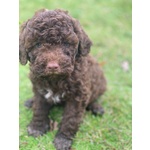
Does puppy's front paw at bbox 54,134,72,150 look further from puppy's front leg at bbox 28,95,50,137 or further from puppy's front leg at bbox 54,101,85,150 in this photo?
puppy's front leg at bbox 28,95,50,137

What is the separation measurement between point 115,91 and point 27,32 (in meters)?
2.36

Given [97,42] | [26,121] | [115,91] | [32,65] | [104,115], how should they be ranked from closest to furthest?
[32,65]
[26,121]
[104,115]
[115,91]
[97,42]

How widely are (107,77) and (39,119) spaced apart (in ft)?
6.94

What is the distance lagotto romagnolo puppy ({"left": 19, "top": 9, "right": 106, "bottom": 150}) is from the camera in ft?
11.3

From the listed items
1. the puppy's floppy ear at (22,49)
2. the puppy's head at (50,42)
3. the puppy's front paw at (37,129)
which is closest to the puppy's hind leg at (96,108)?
the puppy's front paw at (37,129)

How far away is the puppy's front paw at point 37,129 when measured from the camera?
4257mm

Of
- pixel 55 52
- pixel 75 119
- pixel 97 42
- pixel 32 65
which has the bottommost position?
pixel 97 42

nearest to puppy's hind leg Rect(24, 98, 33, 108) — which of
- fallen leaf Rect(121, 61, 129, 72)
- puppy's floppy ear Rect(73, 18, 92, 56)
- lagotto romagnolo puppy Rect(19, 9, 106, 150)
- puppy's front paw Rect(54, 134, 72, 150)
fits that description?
lagotto romagnolo puppy Rect(19, 9, 106, 150)

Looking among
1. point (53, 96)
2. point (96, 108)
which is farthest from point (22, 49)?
point (96, 108)

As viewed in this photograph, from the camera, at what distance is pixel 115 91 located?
18.2 ft

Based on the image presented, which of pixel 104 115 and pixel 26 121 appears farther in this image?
pixel 104 115

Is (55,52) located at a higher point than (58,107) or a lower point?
higher
